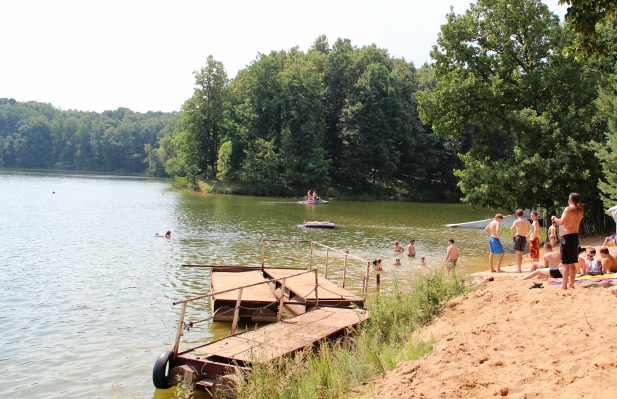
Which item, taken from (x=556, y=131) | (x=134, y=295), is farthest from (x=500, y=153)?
(x=134, y=295)

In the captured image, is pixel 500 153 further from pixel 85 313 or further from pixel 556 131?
pixel 85 313

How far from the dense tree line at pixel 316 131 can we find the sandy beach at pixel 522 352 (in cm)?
6186

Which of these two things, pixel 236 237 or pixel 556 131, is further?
pixel 236 237

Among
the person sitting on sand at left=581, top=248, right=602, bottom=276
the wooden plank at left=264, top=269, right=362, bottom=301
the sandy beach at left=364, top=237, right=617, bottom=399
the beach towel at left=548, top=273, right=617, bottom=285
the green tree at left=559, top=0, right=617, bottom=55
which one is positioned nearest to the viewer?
the sandy beach at left=364, top=237, right=617, bottom=399

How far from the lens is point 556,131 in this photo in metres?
24.8

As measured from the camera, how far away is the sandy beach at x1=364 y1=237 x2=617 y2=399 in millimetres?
6539

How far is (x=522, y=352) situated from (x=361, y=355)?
271 cm

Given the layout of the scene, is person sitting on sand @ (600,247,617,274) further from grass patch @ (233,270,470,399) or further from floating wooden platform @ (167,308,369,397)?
floating wooden platform @ (167,308,369,397)

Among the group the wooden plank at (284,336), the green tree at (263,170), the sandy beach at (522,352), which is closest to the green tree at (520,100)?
the sandy beach at (522,352)

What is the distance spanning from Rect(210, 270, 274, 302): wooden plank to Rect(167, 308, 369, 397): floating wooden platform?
2.57 meters

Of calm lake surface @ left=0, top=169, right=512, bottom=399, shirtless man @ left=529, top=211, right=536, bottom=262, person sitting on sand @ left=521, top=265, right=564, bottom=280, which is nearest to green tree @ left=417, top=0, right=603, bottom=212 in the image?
calm lake surface @ left=0, top=169, right=512, bottom=399

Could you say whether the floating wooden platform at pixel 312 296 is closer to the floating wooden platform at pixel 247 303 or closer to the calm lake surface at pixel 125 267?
the floating wooden platform at pixel 247 303

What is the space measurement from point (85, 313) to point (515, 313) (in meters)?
11.3

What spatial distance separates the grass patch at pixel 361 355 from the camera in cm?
771
